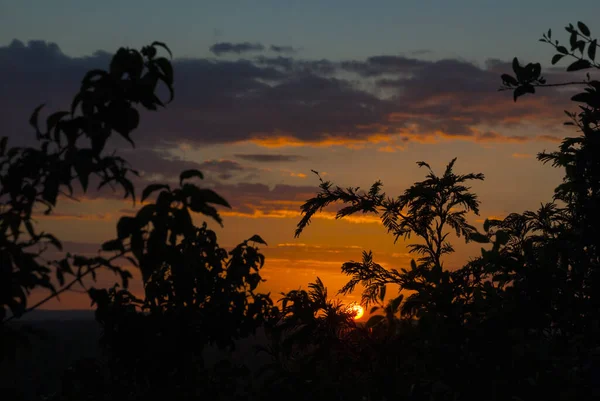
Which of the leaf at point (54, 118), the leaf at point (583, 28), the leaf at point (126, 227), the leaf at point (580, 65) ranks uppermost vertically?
the leaf at point (583, 28)

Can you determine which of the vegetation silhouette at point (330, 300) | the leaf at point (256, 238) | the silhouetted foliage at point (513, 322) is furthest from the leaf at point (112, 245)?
the leaf at point (256, 238)

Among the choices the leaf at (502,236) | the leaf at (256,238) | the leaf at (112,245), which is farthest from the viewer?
the leaf at (256,238)

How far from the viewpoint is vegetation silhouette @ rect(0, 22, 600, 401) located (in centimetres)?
430

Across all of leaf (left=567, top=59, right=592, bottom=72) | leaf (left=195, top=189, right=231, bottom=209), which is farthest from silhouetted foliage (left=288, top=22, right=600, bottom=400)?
leaf (left=195, top=189, right=231, bottom=209)

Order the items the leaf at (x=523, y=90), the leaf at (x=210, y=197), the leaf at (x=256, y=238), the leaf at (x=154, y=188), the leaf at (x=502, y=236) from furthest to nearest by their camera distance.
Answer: the leaf at (x=256, y=238) → the leaf at (x=523, y=90) → the leaf at (x=502, y=236) → the leaf at (x=154, y=188) → the leaf at (x=210, y=197)

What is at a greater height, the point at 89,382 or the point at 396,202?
the point at 396,202

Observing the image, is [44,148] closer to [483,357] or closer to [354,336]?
[483,357]

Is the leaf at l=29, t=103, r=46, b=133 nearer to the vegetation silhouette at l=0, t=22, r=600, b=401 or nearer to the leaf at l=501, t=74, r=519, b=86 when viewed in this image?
the vegetation silhouette at l=0, t=22, r=600, b=401

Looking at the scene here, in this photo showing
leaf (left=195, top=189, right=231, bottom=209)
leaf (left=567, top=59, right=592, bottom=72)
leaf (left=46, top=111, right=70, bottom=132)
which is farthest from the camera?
leaf (left=567, top=59, right=592, bottom=72)

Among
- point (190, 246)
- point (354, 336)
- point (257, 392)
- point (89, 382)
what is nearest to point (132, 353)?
point (89, 382)

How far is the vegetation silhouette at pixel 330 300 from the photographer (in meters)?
4.30

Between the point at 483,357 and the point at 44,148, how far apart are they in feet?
12.0

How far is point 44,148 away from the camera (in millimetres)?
4453

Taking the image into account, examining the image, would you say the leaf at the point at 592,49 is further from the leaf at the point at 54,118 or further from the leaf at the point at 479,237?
the leaf at the point at 54,118
